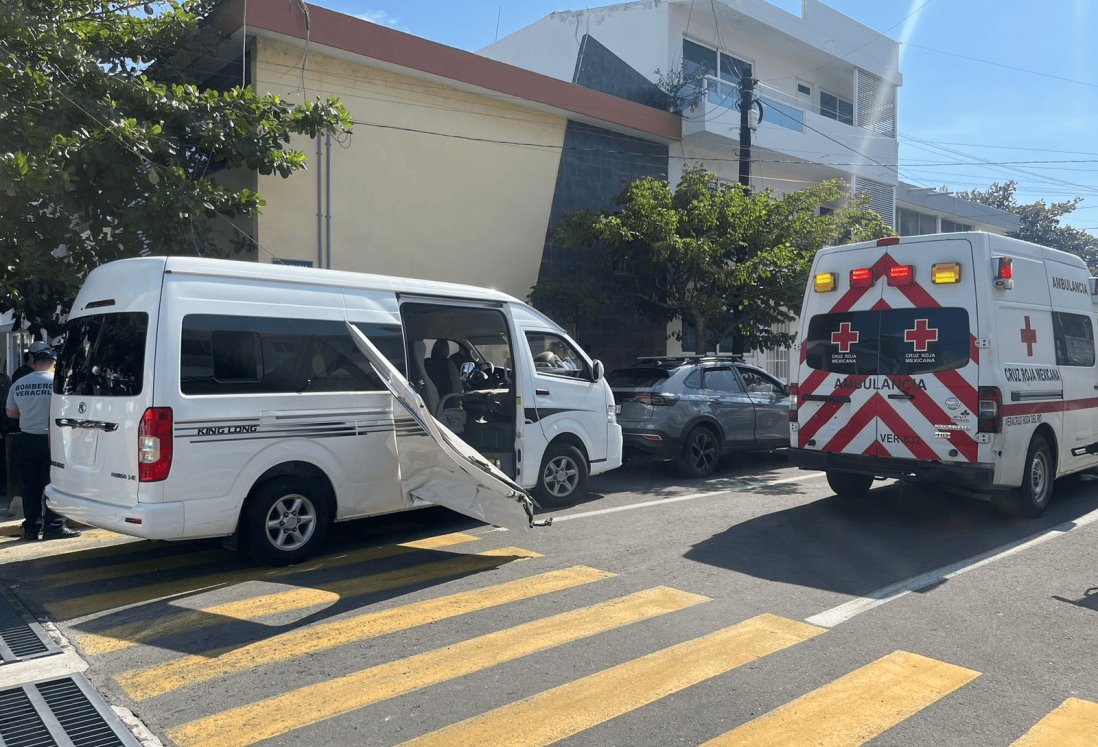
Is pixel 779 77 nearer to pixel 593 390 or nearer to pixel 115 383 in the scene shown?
pixel 593 390

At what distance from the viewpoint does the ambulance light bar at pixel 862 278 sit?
28.1 ft

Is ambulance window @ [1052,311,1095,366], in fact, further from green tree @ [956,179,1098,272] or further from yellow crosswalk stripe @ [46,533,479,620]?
green tree @ [956,179,1098,272]

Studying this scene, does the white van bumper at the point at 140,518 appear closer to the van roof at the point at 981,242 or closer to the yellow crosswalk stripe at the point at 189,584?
the yellow crosswalk stripe at the point at 189,584

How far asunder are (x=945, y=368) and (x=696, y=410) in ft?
12.6

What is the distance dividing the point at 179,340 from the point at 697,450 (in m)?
7.21

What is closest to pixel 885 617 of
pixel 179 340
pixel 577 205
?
pixel 179 340

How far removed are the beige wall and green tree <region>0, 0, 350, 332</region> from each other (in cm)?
165

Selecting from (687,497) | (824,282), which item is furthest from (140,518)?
(824,282)

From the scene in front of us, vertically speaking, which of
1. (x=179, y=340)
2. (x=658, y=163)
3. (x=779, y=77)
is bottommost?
(x=179, y=340)

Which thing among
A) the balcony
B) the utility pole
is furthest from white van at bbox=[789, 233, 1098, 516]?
the balcony

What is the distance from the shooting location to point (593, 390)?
9.46 meters

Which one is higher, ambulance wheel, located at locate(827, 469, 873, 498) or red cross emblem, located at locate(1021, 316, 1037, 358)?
red cross emblem, located at locate(1021, 316, 1037, 358)

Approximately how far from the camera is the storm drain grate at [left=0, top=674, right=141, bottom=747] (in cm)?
Answer: 378

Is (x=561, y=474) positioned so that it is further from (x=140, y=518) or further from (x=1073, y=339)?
(x=1073, y=339)
